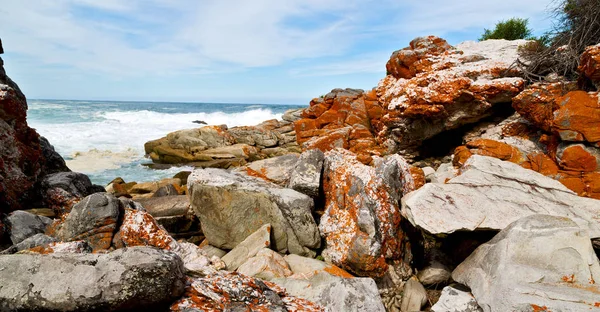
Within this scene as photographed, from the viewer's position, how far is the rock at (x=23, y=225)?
7014 millimetres

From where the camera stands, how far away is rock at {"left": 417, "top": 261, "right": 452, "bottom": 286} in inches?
245

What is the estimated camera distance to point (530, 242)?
15.9 ft

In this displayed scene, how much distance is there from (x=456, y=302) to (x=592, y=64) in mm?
7095

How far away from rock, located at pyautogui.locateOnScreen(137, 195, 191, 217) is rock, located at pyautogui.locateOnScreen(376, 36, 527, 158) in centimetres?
880

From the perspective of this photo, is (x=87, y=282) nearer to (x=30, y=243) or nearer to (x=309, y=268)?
(x=309, y=268)

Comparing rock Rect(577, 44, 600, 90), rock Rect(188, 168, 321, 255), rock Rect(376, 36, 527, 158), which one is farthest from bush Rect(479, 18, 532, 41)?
rock Rect(188, 168, 321, 255)

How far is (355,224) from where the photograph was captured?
6680 mm

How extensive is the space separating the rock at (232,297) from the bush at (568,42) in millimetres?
10309

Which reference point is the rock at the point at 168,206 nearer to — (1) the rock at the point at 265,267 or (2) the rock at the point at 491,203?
(1) the rock at the point at 265,267

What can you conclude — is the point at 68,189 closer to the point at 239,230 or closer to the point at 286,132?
the point at 239,230

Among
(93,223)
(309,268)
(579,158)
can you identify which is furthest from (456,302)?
(93,223)

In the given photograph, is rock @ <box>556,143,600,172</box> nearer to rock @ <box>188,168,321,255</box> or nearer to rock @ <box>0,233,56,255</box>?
rock @ <box>188,168,321,255</box>

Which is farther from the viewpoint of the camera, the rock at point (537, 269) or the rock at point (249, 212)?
the rock at point (249, 212)

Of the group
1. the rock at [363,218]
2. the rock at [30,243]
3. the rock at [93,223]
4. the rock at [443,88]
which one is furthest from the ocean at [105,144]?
the rock at [363,218]
